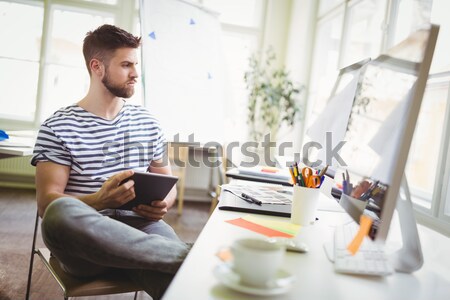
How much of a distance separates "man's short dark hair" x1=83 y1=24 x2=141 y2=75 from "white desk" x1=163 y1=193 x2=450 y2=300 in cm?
100

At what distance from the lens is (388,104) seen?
0.83 meters

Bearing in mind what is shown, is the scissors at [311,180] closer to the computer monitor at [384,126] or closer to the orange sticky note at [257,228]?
the computer monitor at [384,126]

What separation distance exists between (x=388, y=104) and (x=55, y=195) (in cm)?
104

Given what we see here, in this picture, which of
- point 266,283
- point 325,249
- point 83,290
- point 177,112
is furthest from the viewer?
point 177,112

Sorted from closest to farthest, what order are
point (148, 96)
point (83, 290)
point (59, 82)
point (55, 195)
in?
point (83, 290) < point (55, 195) < point (148, 96) < point (59, 82)

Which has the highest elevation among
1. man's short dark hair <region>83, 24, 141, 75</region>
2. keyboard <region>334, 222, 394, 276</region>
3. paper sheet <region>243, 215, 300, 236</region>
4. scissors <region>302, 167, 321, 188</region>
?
man's short dark hair <region>83, 24, 141, 75</region>

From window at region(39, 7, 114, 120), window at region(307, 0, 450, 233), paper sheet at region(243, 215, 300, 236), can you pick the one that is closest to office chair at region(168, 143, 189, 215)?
window at region(39, 7, 114, 120)

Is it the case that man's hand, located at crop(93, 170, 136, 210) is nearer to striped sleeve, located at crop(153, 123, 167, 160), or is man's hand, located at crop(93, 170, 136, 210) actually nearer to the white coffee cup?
striped sleeve, located at crop(153, 123, 167, 160)

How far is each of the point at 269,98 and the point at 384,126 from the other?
329 centimetres

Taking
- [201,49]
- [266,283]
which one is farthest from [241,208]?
[201,49]

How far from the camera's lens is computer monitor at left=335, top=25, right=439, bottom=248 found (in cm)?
66

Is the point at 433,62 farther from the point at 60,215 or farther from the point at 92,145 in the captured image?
the point at 60,215

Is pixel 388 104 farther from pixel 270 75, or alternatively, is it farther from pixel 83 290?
pixel 270 75

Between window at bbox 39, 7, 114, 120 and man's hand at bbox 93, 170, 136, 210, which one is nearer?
man's hand at bbox 93, 170, 136, 210
